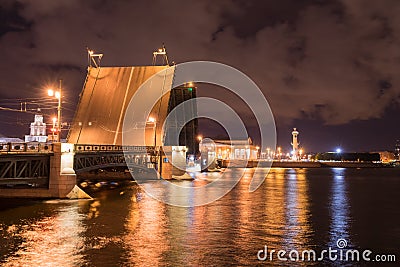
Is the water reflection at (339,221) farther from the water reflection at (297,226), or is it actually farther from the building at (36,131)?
the building at (36,131)

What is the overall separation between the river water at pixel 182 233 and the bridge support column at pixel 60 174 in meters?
1.05

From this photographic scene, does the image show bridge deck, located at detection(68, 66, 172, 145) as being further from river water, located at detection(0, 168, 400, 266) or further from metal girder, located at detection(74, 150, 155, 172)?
river water, located at detection(0, 168, 400, 266)

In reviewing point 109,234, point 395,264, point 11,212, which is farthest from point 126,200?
point 395,264

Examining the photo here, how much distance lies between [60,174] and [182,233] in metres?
10.7

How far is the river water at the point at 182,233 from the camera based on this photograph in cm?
996

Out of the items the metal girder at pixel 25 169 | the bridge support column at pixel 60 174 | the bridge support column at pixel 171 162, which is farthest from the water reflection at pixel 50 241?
the bridge support column at pixel 171 162

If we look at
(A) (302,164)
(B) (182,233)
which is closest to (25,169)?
(B) (182,233)

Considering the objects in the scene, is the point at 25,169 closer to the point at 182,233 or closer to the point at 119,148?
the point at 182,233

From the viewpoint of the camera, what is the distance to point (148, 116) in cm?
4284

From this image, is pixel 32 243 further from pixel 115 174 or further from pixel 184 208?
pixel 115 174

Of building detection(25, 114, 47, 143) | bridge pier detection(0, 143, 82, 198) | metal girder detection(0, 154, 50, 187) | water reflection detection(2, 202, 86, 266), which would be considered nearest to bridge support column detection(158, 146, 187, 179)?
metal girder detection(0, 154, 50, 187)

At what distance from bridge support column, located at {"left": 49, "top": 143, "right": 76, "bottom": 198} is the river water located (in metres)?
1.05

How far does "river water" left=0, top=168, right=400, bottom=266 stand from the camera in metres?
9.96

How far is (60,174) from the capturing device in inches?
840
